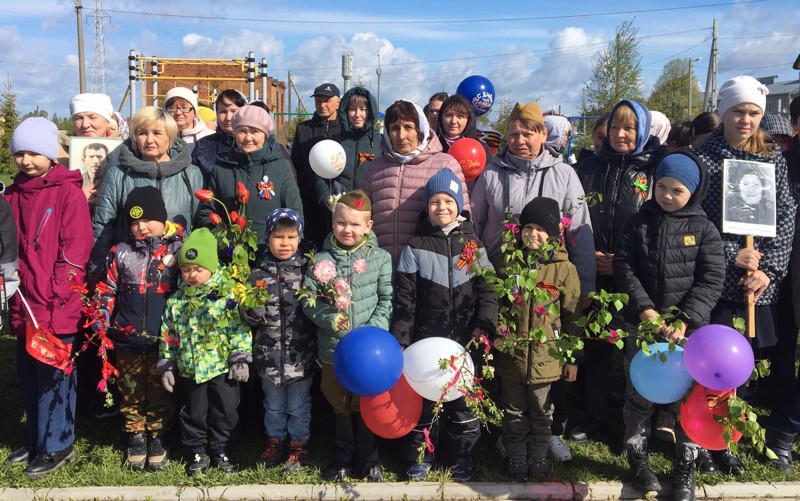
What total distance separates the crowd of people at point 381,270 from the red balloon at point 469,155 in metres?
0.49

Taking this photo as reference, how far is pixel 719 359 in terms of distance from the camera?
3066 millimetres

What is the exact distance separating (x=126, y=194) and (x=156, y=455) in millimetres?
1672

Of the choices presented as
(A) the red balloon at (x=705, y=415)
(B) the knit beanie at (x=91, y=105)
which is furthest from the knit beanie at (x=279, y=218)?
(A) the red balloon at (x=705, y=415)

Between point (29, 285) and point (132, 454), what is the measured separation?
4.03 feet

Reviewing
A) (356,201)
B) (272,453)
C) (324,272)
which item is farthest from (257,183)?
(272,453)

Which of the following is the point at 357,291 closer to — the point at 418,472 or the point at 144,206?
the point at 418,472

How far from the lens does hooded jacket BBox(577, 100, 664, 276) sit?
13.4ft

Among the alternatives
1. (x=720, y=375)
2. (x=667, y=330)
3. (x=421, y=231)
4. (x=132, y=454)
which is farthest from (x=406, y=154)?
(x=132, y=454)

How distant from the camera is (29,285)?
3.73m

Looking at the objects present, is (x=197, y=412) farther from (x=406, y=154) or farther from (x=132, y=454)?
(x=406, y=154)

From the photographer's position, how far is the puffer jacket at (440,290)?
3.63m

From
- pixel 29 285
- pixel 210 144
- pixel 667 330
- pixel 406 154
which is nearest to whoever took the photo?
pixel 667 330

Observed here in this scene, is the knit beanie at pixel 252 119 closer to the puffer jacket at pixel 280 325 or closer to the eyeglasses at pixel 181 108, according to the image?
the puffer jacket at pixel 280 325

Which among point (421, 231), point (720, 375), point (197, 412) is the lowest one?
point (197, 412)
